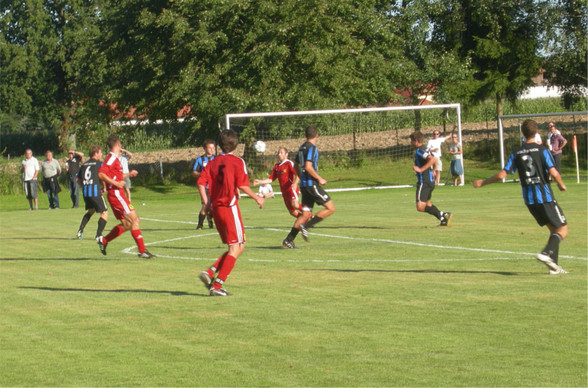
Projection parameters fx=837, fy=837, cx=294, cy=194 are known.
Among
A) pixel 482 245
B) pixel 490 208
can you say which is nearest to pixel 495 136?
pixel 490 208

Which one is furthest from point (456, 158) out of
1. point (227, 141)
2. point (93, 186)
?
point (227, 141)

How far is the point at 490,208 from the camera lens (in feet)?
73.5

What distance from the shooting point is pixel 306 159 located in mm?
15297

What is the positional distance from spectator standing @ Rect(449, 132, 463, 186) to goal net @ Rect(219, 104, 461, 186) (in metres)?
2.13

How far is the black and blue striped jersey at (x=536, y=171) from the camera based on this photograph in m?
11.1

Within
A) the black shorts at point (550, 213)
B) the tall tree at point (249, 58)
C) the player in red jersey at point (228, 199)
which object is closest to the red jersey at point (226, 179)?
the player in red jersey at point (228, 199)

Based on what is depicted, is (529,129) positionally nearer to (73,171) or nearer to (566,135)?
(73,171)

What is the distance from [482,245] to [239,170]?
20.0 ft

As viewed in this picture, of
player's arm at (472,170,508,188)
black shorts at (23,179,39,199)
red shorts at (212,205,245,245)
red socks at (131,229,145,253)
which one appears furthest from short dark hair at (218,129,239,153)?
black shorts at (23,179,39,199)

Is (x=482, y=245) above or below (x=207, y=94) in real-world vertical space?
below

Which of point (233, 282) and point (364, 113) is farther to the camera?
point (364, 113)

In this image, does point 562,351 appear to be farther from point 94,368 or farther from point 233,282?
point 233,282

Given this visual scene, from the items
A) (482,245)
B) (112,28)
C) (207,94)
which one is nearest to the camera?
(482,245)

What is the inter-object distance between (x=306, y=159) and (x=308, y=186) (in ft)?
1.93
